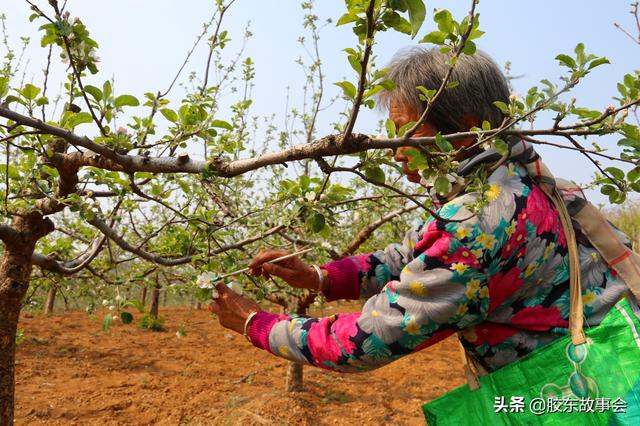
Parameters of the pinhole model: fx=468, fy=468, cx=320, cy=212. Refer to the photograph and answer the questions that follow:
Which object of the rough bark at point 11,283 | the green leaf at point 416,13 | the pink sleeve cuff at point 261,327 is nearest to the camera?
the green leaf at point 416,13

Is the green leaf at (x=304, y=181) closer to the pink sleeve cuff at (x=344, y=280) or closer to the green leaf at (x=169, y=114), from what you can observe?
the pink sleeve cuff at (x=344, y=280)

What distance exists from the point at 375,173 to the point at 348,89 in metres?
0.28

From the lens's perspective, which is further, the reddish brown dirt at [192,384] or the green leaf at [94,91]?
the reddish brown dirt at [192,384]

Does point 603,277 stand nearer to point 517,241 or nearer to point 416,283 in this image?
point 517,241

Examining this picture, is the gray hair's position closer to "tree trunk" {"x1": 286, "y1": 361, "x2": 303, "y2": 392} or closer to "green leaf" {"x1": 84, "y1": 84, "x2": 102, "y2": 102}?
"green leaf" {"x1": 84, "y1": 84, "x2": 102, "y2": 102}

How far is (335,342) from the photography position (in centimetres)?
133

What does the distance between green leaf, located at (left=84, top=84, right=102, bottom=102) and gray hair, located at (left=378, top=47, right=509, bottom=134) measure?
3.14 ft

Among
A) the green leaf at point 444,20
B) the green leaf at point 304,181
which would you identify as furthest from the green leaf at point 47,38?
the green leaf at point 444,20

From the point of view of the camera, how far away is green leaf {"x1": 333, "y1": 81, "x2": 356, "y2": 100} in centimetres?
116

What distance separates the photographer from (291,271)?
6.31 ft

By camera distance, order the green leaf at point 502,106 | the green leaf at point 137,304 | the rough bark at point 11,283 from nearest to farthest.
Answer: the green leaf at point 502,106 → the green leaf at point 137,304 → the rough bark at point 11,283

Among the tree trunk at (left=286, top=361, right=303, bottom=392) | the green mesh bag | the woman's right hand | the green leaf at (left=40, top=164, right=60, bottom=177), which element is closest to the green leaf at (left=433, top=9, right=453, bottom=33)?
the green mesh bag

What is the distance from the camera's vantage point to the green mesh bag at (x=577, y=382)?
3.78 feet

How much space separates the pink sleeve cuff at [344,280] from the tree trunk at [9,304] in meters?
1.76
